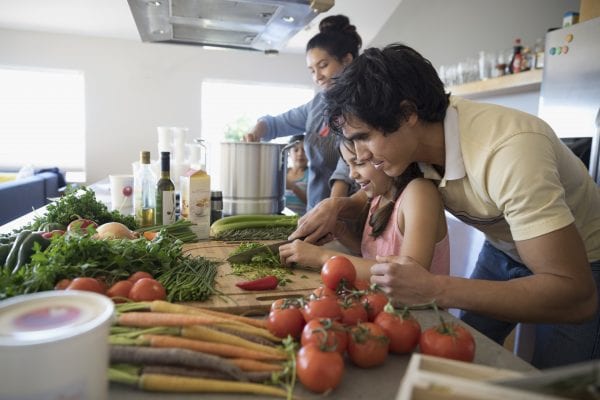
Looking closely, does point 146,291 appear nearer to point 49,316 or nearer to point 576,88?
point 49,316

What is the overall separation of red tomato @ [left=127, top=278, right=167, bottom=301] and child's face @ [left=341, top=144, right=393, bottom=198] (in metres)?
0.75

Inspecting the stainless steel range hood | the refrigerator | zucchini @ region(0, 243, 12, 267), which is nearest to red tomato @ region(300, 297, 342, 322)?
zucchini @ region(0, 243, 12, 267)

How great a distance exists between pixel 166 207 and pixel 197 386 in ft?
3.78

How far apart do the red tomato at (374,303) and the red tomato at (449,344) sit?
0.12 meters

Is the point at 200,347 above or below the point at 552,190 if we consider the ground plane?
below

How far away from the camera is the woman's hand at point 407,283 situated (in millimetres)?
985

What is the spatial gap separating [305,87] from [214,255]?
6.16 m

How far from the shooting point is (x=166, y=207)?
67.9 inches

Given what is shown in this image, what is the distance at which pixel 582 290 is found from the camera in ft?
3.09

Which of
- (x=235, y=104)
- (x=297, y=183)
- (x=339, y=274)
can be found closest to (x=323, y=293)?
(x=339, y=274)

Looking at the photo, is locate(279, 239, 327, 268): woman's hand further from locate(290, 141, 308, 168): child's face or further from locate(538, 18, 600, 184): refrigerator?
locate(290, 141, 308, 168): child's face

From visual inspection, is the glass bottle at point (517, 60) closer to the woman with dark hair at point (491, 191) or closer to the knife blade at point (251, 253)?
the woman with dark hair at point (491, 191)

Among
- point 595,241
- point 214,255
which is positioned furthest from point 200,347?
point 595,241

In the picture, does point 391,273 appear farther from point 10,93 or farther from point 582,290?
point 10,93
